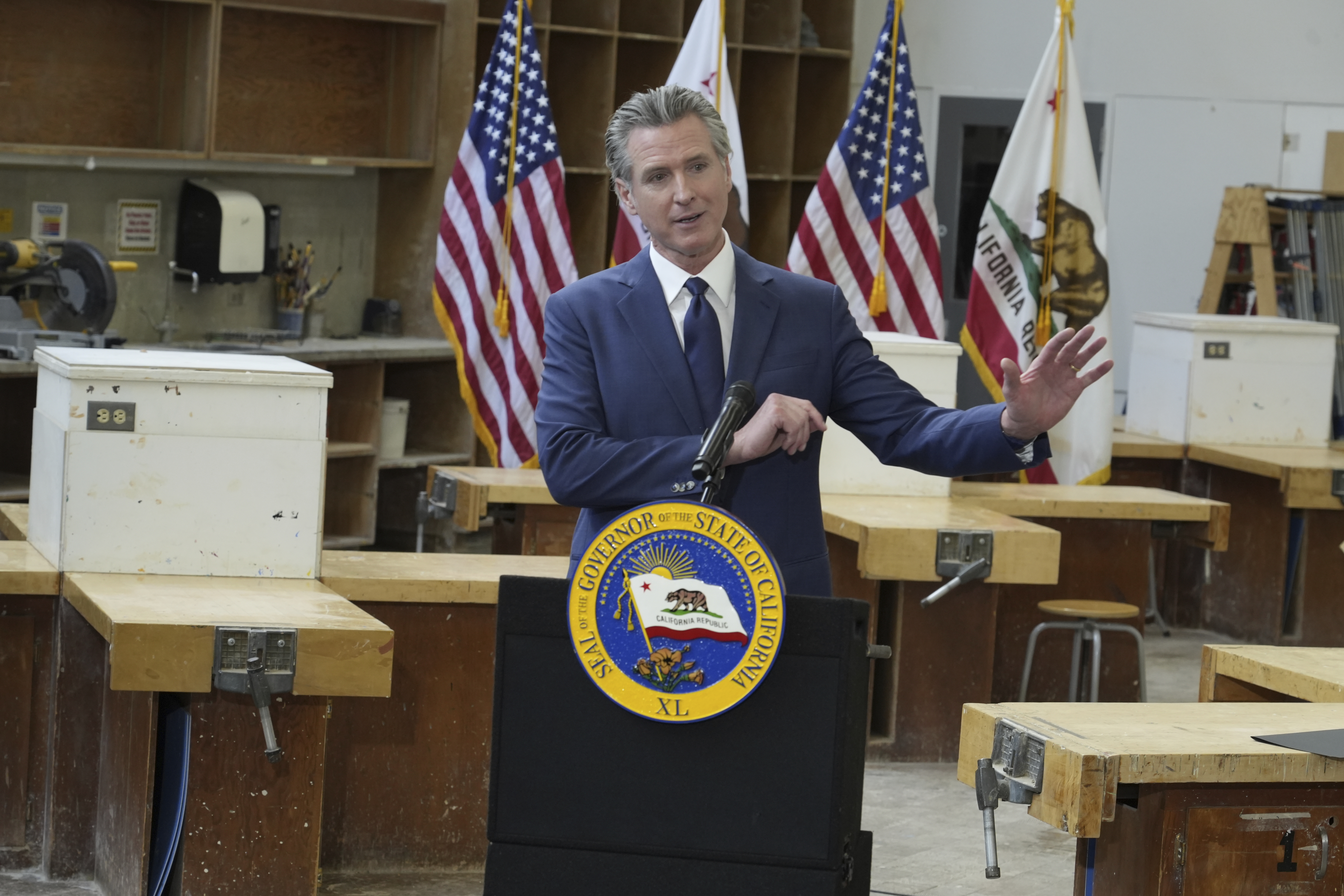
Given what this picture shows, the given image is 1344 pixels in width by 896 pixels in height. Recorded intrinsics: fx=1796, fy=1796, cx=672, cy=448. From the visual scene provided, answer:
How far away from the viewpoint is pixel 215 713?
2945mm

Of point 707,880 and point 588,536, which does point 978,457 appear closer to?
point 588,536

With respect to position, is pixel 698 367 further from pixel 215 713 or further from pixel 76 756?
pixel 76 756

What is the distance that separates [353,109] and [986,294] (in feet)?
8.01

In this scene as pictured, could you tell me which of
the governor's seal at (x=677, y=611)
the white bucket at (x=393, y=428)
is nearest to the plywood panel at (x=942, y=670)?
the white bucket at (x=393, y=428)

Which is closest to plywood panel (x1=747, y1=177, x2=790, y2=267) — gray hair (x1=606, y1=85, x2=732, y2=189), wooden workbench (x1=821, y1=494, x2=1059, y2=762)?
wooden workbench (x1=821, y1=494, x2=1059, y2=762)

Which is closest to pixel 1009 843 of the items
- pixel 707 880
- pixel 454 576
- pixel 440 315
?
pixel 454 576

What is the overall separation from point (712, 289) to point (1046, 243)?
12.7 feet

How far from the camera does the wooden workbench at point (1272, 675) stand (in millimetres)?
2684

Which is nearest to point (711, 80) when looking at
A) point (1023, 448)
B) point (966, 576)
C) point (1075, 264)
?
point (1075, 264)

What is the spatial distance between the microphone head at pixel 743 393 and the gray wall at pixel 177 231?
15.0 ft

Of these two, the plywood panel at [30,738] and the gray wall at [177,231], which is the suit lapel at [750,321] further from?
the gray wall at [177,231]

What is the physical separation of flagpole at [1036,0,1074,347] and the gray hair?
3801 millimetres

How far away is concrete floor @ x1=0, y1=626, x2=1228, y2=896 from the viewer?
3332 millimetres

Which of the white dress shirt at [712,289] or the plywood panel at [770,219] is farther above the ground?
the plywood panel at [770,219]
